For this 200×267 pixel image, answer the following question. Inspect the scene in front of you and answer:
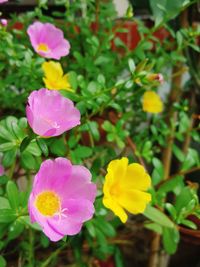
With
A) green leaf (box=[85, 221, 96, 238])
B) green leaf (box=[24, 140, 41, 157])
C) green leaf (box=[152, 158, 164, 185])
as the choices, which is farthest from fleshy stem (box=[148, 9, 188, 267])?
green leaf (box=[24, 140, 41, 157])

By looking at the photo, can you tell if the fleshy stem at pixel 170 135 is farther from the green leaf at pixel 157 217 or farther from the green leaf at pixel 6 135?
the green leaf at pixel 6 135

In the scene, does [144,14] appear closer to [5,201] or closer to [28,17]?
[28,17]

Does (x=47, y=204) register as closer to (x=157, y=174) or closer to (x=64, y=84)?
(x=64, y=84)

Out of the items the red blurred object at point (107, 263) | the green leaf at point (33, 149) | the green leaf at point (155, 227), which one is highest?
the green leaf at point (33, 149)

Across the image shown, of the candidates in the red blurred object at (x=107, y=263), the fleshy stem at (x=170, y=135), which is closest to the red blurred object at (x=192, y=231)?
the fleshy stem at (x=170, y=135)

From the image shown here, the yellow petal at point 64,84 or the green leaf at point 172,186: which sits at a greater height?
the yellow petal at point 64,84

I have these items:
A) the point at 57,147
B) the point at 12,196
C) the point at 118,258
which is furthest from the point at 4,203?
the point at 118,258

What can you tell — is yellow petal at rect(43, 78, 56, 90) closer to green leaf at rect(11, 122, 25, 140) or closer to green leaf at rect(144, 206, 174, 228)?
green leaf at rect(11, 122, 25, 140)
